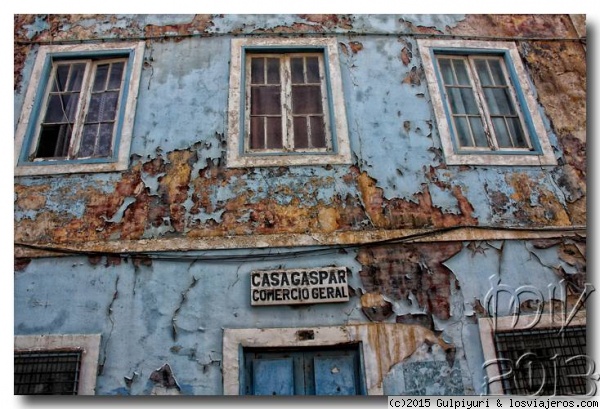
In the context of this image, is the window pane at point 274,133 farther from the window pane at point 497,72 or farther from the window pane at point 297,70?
the window pane at point 497,72

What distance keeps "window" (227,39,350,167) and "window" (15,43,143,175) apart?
0.90 meters

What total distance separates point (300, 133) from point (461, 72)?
165 cm

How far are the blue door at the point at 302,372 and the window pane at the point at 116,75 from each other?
2.62 meters

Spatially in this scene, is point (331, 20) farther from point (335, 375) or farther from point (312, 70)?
point (335, 375)

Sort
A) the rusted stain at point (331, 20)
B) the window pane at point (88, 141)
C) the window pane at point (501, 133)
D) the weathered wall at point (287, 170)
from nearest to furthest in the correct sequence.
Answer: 1. the weathered wall at point (287, 170)
2. the window pane at point (88, 141)
3. the window pane at point (501, 133)
4. the rusted stain at point (331, 20)

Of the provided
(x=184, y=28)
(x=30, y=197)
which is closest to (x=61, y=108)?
(x=30, y=197)

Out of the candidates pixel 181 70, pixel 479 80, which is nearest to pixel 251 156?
pixel 181 70

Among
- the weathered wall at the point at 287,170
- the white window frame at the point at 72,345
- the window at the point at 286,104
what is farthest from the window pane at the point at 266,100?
the white window frame at the point at 72,345

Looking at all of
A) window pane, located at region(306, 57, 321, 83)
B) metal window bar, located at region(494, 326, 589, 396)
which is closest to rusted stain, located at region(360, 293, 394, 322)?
metal window bar, located at region(494, 326, 589, 396)

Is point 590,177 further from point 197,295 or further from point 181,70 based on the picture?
point 181,70

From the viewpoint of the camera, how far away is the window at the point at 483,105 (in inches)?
162

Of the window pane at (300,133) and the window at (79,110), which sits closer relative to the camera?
the window at (79,110)

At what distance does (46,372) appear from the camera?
11.2 feet

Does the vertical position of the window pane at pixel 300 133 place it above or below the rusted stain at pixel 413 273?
above
